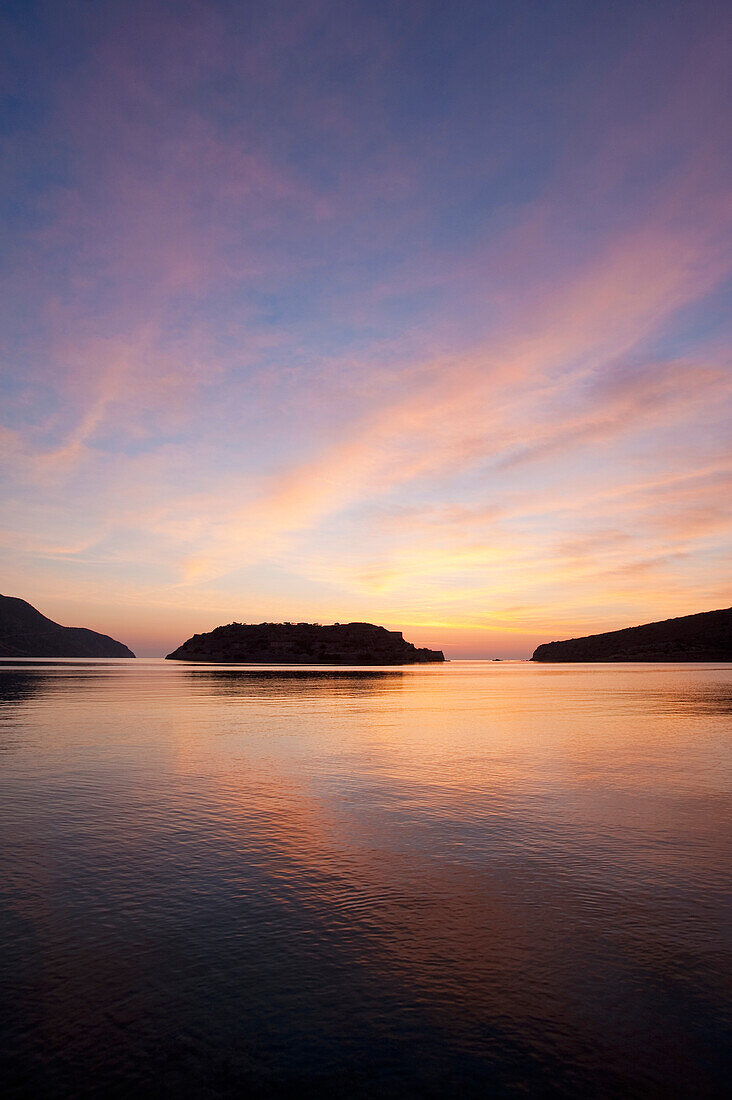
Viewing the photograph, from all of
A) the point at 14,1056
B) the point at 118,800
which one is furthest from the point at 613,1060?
the point at 118,800

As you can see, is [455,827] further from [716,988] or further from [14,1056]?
[14,1056]

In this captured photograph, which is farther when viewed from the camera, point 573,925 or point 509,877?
point 509,877

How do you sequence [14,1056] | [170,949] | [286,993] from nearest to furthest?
[14,1056] < [286,993] < [170,949]

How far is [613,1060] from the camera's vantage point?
23.8 feet

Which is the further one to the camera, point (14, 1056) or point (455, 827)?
point (455, 827)

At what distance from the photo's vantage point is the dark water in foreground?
718 centimetres

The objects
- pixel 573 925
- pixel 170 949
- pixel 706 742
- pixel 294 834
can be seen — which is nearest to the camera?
pixel 170 949

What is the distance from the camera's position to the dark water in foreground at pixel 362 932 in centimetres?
718

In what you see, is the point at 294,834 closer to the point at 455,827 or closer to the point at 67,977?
the point at 455,827

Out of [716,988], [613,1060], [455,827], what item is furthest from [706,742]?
[613,1060]

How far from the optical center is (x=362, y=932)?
1055 centimetres

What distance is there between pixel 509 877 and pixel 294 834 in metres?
6.02

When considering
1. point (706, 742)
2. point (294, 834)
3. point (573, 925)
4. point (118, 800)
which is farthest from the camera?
point (706, 742)

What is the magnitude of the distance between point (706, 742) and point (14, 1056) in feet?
116
